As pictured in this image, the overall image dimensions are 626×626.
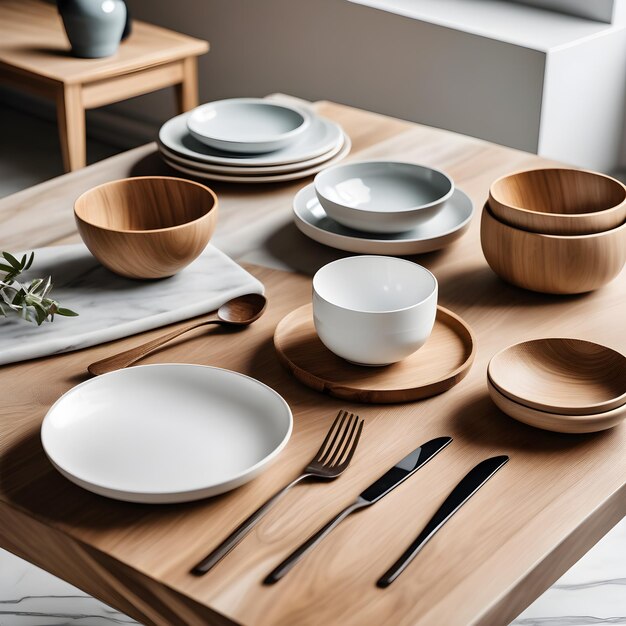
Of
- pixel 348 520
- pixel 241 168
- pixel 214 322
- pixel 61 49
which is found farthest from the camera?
pixel 61 49

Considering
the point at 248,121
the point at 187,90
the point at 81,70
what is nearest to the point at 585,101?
the point at 187,90

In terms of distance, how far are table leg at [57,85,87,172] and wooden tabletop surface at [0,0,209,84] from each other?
0.04 meters

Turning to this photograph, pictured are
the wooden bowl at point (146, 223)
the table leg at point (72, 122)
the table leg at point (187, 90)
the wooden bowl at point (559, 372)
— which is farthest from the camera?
the table leg at point (187, 90)

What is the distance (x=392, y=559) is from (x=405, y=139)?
104 cm

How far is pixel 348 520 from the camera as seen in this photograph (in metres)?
0.80

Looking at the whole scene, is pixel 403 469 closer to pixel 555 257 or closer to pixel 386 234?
pixel 555 257

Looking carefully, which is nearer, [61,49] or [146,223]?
[146,223]

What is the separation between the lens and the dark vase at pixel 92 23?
261cm

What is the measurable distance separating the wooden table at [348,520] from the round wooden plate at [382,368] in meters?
0.02

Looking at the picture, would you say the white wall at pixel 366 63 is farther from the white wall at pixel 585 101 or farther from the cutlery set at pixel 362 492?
the cutlery set at pixel 362 492

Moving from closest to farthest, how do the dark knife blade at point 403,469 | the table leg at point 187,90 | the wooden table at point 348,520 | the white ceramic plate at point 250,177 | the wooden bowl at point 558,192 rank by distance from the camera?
the wooden table at point 348,520 → the dark knife blade at point 403,469 → the wooden bowl at point 558,192 → the white ceramic plate at point 250,177 → the table leg at point 187,90

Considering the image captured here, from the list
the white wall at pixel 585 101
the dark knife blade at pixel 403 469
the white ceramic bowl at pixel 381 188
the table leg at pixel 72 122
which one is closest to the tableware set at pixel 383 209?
the white ceramic bowl at pixel 381 188

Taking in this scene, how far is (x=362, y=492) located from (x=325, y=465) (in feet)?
0.16

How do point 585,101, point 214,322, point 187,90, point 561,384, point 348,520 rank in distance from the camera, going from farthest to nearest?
point 187,90, point 585,101, point 214,322, point 561,384, point 348,520
